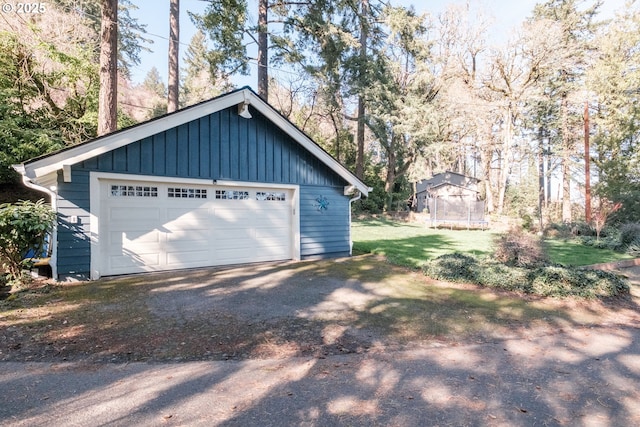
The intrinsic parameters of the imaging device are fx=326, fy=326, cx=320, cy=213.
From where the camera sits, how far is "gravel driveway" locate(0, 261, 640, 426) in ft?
7.68

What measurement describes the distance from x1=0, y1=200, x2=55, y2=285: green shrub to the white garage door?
915 mm

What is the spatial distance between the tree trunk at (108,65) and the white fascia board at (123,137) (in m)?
2.96

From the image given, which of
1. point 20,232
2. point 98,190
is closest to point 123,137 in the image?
point 98,190

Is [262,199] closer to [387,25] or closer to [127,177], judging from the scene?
[127,177]

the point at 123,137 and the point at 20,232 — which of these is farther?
the point at 123,137

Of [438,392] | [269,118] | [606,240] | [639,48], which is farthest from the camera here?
[639,48]

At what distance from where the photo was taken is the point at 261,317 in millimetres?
4430

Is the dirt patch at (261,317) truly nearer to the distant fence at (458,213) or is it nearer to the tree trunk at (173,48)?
the tree trunk at (173,48)

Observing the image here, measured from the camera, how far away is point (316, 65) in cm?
1794

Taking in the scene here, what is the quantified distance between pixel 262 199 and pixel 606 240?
13.7 m

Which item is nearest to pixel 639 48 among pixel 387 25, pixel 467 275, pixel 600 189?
pixel 600 189

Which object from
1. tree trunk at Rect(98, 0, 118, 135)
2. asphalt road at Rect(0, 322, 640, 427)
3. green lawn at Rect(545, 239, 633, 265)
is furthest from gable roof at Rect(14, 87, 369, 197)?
green lawn at Rect(545, 239, 633, 265)

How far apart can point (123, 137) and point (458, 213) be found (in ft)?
59.7

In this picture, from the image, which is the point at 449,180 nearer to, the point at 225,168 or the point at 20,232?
the point at 225,168
